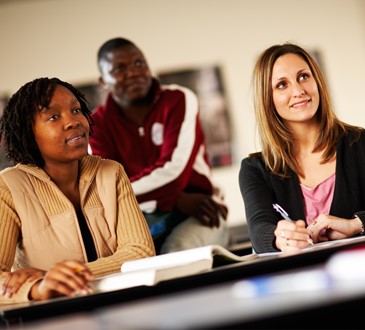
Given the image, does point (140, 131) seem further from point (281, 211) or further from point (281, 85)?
point (281, 211)

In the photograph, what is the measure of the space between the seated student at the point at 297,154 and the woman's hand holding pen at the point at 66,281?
29.8 inches

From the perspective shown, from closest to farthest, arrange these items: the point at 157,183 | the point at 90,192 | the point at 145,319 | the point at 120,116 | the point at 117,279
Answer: the point at 145,319 → the point at 117,279 → the point at 90,192 → the point at 157,183 → the point at 120,116

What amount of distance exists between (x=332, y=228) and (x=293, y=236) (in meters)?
0.16

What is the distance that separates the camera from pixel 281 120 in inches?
96.3

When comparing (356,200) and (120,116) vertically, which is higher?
(120,116)

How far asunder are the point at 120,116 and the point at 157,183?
0.43 metres

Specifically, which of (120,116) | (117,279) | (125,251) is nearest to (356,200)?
(125,251)

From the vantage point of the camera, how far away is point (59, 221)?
81.3 inches

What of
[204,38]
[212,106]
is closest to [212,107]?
[212,106]

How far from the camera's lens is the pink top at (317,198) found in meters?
2.28

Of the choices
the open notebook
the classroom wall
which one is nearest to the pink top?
the open notebook

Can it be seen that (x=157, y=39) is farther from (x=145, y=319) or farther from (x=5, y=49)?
(x=145, y=319)

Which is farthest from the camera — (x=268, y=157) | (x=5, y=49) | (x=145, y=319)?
(x=5, y=49)

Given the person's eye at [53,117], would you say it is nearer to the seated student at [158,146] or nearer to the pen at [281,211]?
the pen at [281,211]
